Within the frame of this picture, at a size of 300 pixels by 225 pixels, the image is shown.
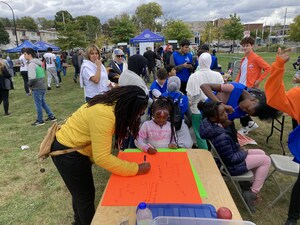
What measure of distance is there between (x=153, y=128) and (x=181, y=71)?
2.85m

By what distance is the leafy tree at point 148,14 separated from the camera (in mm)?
55719

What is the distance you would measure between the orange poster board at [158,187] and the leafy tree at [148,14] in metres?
56.9

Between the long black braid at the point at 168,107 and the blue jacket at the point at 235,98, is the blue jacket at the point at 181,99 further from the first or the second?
the blue jacket at the point at 235,98

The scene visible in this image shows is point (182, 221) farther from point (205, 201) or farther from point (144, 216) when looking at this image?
point (205, 201)

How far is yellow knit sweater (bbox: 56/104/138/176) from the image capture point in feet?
5.08

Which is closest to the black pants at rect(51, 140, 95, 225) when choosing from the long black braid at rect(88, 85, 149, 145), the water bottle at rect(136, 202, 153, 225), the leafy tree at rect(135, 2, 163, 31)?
the long black braid at rect(88, 85, 149, 145)

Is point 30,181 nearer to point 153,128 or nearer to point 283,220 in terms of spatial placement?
point 153,128

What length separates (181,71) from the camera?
539 centimetres

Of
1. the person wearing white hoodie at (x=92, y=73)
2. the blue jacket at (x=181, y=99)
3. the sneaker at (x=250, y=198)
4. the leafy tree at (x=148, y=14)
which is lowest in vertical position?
the sneaker at (x=250, y=198)

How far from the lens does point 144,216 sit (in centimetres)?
127

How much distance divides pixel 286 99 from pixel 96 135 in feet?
4.52

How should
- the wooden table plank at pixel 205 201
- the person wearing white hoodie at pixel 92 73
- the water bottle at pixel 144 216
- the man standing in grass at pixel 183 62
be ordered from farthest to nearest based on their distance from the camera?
the man standing in grass at pixel 183 62
the person wearing white hoodie at pixel 92 73
the wooden table plank at pixel 205 201
the water bottle at pixel 144 216

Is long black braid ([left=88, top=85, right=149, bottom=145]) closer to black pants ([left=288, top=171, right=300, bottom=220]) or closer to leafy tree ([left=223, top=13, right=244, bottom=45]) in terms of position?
black pants ([left=288, top=171, right=300, bottom=220])

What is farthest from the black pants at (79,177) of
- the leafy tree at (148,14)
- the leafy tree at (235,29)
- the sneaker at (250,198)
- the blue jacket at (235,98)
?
the leafy tree at (148,14)
